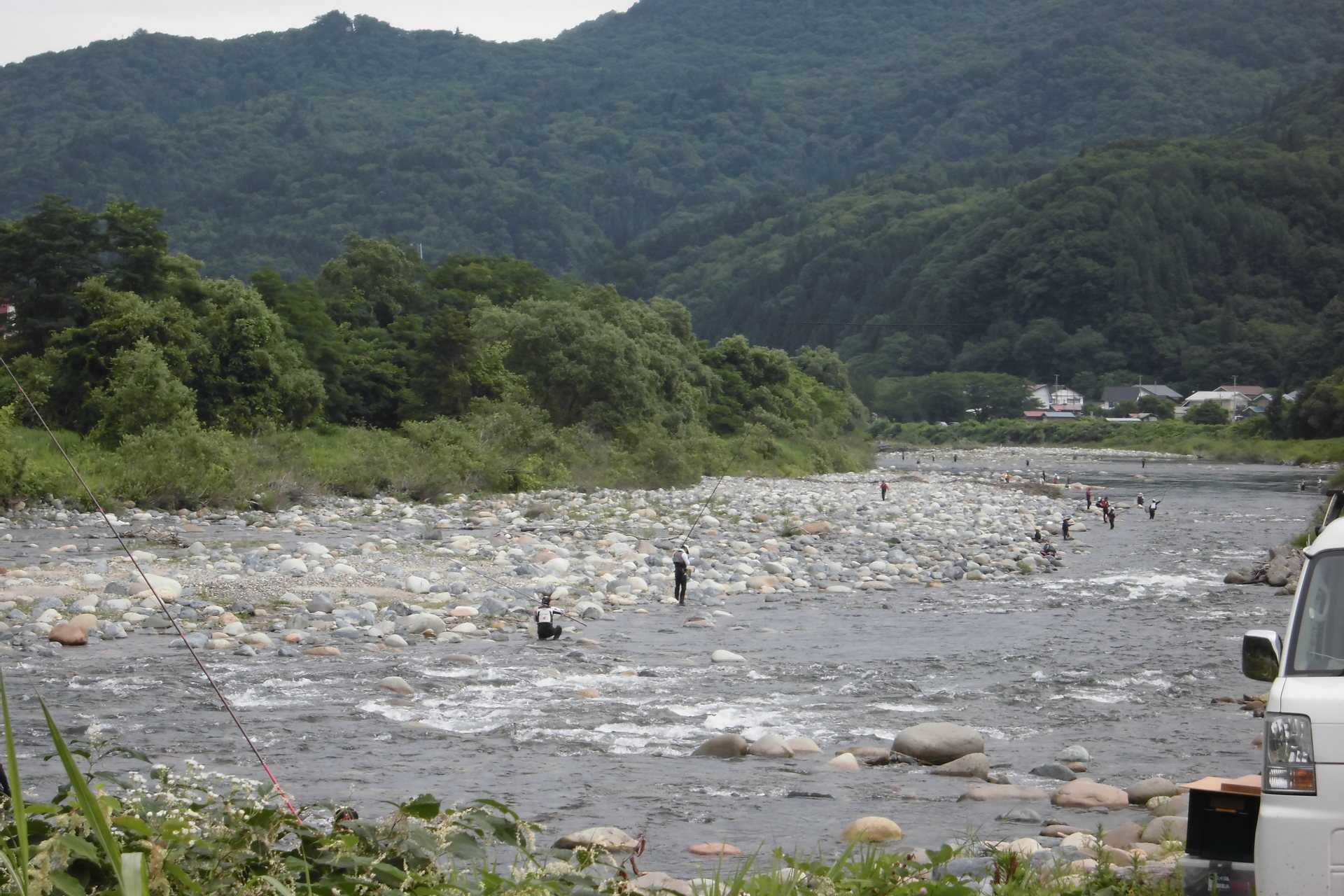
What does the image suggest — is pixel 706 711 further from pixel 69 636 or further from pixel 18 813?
pixel 18 813

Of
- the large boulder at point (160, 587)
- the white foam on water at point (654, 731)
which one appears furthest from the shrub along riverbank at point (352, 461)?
the white foam on water at point (654, 731)

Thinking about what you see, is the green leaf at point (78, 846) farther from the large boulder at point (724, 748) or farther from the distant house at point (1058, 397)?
the distant house at point (1058, 397)

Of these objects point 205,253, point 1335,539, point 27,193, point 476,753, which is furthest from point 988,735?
point 27,193

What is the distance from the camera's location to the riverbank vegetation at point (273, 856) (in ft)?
9.85

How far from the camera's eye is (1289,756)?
4074 millimetres

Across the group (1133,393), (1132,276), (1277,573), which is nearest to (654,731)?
(1277,573)

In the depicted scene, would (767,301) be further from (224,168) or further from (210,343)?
(210,343)

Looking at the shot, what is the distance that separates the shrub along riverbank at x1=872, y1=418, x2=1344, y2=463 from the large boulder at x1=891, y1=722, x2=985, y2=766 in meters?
60.4

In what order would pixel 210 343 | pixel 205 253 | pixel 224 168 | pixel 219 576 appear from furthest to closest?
1. pixel 224 168
2. pixel 205 253
3. pixel 210 343
4. pixel 219 576

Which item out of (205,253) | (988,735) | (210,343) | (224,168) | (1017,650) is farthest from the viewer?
(224,168)

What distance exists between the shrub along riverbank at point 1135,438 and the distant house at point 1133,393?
34.3 feet

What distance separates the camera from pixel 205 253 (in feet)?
488

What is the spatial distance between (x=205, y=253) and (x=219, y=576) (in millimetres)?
144051

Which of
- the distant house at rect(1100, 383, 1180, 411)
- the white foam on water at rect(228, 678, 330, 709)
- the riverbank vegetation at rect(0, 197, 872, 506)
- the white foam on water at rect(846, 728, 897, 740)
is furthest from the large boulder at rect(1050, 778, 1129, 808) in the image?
the distant house at rect(1100, 383, 1180, 411)
